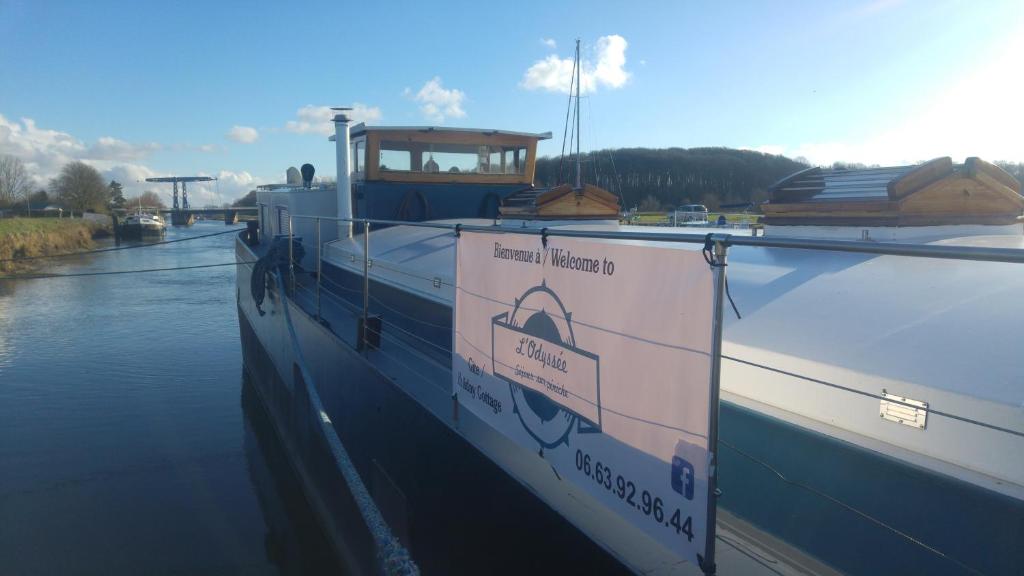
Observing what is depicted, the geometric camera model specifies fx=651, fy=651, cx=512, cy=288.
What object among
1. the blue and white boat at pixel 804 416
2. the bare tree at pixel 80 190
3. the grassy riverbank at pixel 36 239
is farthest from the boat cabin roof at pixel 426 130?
the bare tree at pixel 80 190

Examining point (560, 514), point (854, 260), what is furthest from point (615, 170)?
point (560, 514)

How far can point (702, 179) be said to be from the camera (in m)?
14.7

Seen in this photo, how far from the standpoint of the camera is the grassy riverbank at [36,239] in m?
29.2

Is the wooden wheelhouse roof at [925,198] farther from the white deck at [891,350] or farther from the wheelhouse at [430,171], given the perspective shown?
the wheelhouse at [430,171]

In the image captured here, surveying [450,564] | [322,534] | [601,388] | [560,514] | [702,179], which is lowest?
[322,534]

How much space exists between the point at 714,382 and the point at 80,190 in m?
69.6

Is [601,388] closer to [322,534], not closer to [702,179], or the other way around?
[322,534]

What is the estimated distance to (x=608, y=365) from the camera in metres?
2.35

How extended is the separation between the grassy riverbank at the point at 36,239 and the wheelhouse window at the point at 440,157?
23.2 meters

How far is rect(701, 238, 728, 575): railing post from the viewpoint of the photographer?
180 cm

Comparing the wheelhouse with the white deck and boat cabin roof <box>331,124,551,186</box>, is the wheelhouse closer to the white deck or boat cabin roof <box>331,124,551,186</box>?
boat cabin roof <box>331,124,551,186</box>

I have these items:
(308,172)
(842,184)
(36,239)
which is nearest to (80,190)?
(36,239)

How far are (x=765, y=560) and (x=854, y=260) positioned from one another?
1.86 m

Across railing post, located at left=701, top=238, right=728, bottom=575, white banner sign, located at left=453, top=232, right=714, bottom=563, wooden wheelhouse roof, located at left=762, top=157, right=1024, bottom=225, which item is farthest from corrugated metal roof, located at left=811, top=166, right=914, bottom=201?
railing post, located at left=701, top=238, right=728, bottom=575
